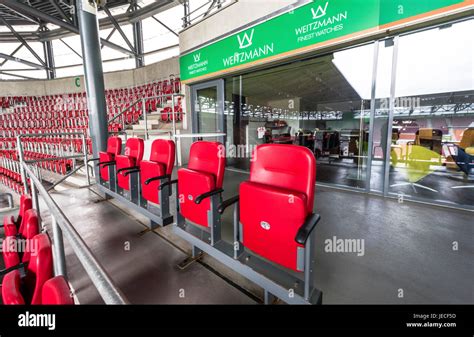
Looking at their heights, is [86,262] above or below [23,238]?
above

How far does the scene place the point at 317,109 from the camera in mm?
4008

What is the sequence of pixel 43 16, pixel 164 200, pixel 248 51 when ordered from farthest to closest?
1. pixel 43 16
2. pixel 248 51
3. pixel 164 200

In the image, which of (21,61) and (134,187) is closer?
(134,187)

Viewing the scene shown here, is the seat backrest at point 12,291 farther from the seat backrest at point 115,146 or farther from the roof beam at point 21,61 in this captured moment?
the roof beam at point 21,61

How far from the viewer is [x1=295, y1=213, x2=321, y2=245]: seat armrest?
0.94 metres

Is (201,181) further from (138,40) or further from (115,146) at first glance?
(138,40)

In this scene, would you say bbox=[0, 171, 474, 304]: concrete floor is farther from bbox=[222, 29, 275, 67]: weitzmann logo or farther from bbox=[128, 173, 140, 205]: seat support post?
bbox=[222, 29, 275, 67]: weitzmann logo

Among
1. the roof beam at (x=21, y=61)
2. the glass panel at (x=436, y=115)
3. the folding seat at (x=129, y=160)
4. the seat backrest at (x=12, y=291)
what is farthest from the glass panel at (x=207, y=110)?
the roof beam at (x=21, y=61)

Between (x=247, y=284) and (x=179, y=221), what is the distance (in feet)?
2.42

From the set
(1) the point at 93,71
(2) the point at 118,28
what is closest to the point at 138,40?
(2) the point at 118,28

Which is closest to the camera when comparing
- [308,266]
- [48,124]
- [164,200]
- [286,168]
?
[308,266]

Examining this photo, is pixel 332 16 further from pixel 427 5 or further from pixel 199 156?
pixel 199 156

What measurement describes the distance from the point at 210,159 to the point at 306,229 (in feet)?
3.26
